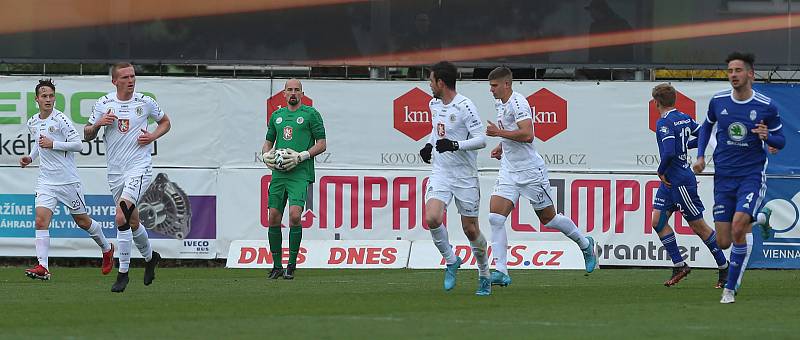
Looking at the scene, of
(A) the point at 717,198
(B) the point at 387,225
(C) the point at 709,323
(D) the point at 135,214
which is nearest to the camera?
(C) the point at 709,323

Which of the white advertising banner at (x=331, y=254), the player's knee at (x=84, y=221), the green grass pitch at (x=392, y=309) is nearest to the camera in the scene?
the green grass pitch at (x=392, y=309)

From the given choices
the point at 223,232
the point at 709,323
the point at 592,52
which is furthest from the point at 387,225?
the point at 709,323

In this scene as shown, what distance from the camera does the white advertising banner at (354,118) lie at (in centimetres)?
2031

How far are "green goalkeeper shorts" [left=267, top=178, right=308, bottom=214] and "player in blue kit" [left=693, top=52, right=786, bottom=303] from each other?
18.0 ft

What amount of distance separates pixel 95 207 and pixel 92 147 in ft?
2.75

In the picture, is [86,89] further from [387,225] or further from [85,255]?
[387,225]

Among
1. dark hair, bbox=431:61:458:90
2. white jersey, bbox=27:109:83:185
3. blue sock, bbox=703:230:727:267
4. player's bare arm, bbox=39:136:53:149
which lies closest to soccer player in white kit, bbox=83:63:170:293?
player's bare arm, bbox=39:136:53:149

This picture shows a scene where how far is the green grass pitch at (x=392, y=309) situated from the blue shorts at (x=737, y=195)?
0.77 m

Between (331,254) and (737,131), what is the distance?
332 inches

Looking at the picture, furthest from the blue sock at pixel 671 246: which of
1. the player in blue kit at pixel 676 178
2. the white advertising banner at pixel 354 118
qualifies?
the white advertising banner at pixel 354 118

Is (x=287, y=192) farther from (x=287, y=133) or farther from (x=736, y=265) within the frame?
(x=736, y=265)

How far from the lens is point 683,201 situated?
50.5 ft

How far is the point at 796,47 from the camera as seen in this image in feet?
67.1

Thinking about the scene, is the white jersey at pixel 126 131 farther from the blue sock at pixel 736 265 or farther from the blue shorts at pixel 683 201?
the blue sock at pixel 736 265
